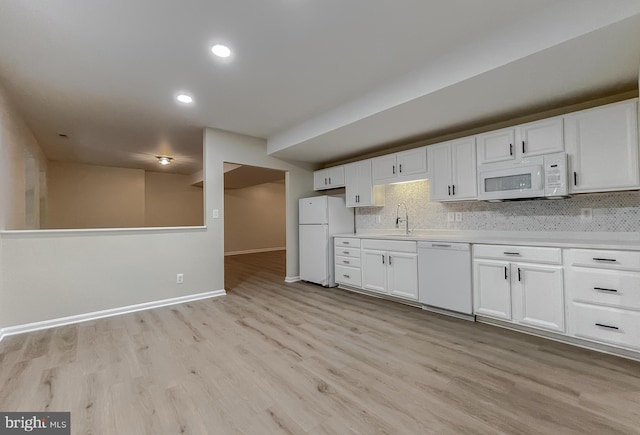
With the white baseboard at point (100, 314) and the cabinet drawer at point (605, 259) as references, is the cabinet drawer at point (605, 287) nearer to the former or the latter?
the cabinet drawer at point (605, 259)

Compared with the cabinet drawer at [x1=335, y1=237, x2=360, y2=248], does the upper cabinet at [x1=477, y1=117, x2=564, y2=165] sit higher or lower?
higher

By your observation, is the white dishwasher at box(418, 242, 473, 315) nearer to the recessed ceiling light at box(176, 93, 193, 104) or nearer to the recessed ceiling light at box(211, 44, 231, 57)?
the recessed ceiling light at box(211, 44, 231, 57)

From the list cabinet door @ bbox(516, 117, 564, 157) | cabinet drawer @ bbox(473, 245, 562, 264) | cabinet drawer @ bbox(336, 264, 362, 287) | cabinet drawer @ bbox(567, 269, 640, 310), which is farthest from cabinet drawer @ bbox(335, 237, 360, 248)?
cabinet drawer @ bbox(567, 269, 640, 310)

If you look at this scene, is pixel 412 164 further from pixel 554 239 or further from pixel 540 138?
pixel 554 239

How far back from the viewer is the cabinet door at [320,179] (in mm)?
5207

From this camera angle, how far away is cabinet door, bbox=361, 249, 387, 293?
3.87m

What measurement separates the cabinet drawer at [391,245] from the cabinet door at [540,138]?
1.50 meters

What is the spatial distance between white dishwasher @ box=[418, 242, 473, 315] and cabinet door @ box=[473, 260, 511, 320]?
0.25ft

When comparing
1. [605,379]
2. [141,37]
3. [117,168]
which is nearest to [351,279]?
[605,379]

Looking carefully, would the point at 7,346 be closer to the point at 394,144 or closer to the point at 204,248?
the point at 204,248

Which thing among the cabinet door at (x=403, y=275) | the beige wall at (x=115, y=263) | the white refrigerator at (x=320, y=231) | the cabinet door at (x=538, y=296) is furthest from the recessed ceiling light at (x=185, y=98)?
the cabinet door at (x=538, y=296)

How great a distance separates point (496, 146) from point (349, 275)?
260 centimetres

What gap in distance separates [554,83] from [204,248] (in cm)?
445

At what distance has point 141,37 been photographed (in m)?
2.14
